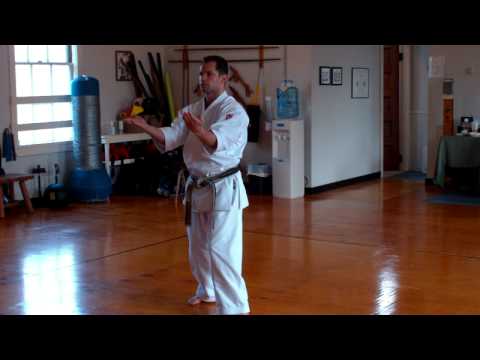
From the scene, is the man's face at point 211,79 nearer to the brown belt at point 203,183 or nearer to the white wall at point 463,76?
the brown belt at point 203,183

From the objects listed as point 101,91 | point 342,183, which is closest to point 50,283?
point 101,91

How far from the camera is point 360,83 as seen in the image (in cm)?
1109

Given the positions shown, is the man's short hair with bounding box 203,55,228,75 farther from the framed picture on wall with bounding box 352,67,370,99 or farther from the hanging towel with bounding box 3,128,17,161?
the framed picture on wall with bounding box 352,67,370,99

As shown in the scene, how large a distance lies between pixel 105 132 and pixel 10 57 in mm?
1755

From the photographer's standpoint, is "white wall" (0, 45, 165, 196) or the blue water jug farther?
the blue water jug

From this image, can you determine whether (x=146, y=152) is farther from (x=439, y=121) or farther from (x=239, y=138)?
(x=239, y=138)

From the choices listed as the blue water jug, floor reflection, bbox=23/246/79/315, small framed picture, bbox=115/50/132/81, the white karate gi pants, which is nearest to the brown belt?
the white karate gi pants

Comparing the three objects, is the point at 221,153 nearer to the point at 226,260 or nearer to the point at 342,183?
the point at 226,260

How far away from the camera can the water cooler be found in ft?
31.0

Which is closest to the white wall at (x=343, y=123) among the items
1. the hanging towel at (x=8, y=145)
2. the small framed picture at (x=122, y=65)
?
the small framed picture at (x=122, y=65)

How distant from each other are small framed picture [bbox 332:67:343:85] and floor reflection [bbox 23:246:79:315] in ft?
16.7

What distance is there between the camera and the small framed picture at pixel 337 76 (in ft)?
33.7

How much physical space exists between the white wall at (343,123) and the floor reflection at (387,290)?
4332 mm
